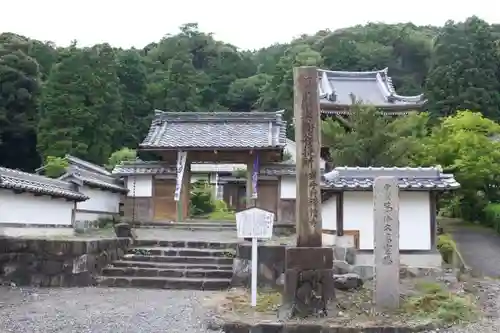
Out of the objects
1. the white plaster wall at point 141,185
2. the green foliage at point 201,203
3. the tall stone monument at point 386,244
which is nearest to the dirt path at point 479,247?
the tall stone monument at point 386,244

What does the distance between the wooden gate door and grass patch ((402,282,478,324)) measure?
47.8 feet

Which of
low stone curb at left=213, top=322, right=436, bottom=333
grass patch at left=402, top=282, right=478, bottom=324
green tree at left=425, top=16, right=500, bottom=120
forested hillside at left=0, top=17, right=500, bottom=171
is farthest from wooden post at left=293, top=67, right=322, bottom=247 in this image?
forested hillside at left=0, top=17, right=500, bottom=171

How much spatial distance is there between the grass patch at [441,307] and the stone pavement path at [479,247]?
4.67m

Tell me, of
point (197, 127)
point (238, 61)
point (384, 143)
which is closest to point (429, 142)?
point (384, 143)

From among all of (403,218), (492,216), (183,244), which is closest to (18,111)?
(183,244)

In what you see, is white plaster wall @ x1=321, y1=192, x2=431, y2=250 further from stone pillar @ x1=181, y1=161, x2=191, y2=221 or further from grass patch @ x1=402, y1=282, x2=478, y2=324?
stone pillar @ x1=181, y1=161, x2=191, y2=221

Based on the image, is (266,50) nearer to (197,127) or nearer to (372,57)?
(372,57)

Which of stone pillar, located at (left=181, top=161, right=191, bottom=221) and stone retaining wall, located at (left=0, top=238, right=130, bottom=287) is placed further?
stone pillar, located at (left=181, top=161, right=191, bottom=221)

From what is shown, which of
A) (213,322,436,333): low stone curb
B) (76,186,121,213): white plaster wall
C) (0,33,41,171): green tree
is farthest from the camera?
(0,33,41,171): green tree

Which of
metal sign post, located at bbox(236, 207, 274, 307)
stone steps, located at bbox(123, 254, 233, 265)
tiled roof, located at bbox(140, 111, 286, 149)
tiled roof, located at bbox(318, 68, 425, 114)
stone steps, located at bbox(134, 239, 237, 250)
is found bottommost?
stone steps, located at bbox(123, 254, 233, 265)

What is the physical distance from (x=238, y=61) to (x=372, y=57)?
14827 millimetres

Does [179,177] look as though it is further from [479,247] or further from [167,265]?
[479,247]

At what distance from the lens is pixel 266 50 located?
70.3 m

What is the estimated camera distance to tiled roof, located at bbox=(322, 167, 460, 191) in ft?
38.3
